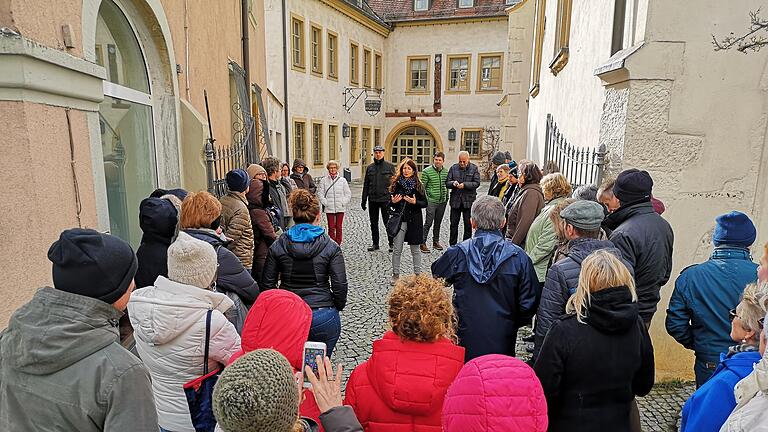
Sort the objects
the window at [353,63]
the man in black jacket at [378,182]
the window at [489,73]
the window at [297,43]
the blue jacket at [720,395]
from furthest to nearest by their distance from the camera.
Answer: the window at [489,73], the window at [353,63], the window at [297,43], the man in black jacket at [378,182], the blue jacket at [720,395]

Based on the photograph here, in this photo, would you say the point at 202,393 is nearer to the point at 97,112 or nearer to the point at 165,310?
the point at 165,310

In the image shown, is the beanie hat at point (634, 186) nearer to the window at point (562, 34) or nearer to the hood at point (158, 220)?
the hood at point (158, 220)

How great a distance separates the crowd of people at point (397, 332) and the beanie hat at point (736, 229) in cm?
1

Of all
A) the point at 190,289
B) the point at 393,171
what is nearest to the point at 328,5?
the point at 393,171

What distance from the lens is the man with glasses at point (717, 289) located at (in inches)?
110

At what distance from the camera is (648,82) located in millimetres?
4051

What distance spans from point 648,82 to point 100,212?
14.3 feet

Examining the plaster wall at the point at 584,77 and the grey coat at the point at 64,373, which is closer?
the grey coat at the point at 64,373

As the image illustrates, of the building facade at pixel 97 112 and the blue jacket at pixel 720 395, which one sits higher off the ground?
the building facade at pixel 97 112

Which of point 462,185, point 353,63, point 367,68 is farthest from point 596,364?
point 367,68

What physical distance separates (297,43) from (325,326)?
18.6 metres

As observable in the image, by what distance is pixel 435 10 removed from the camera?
90.8 feet

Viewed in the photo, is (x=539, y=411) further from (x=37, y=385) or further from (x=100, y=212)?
(x=100, y=212)

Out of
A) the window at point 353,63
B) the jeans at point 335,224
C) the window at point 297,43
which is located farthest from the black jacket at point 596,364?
the window at point 353,63
